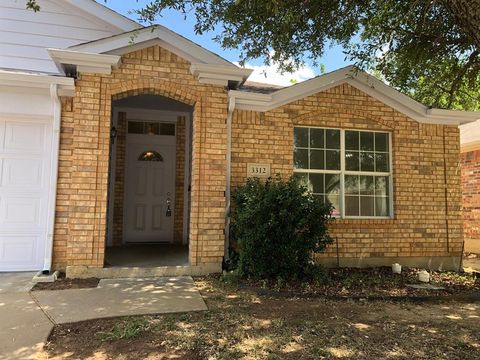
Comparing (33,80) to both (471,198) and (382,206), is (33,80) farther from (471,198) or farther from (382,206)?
(471,198)

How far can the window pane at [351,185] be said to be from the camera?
24.6 ft

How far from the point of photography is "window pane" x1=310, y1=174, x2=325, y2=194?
7.35m

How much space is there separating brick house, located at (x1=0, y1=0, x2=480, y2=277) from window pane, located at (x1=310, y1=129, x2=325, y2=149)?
0.07 feet

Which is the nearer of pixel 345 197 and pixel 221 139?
pixel 221 139

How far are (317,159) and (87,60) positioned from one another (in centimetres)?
440

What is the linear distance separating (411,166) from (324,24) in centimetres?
326

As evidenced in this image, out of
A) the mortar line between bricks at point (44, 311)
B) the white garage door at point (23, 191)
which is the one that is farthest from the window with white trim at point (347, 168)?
the mortar line between bricks at point (44, 311)

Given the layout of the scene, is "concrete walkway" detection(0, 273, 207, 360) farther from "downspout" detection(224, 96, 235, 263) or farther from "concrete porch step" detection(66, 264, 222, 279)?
"downspout" detection(224, 96, 235, 263)

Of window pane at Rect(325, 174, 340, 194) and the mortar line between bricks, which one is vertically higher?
window pane at Rect(325, 174, 340, 194)

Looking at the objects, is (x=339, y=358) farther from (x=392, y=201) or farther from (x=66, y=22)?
(x=66, y=22)

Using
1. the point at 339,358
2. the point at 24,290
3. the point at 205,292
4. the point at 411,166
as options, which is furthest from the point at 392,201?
the point at 24,290

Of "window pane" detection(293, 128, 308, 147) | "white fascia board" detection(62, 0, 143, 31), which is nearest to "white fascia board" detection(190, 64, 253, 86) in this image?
"window pane" detection(293, 128, 308, 147)

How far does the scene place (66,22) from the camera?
754 centimetres

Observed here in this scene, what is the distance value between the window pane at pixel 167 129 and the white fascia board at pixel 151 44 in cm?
299
